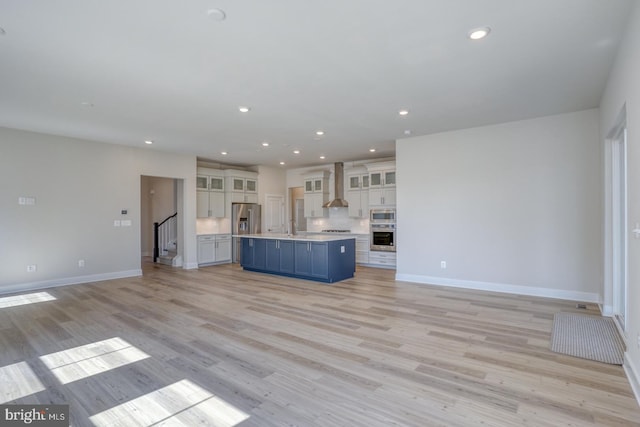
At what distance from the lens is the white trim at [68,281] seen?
19.0 feet

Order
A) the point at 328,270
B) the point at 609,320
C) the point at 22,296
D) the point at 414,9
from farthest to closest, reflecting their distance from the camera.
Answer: the point at 328,270
the point at 22,296
the point at 609,320
the point at 414,9

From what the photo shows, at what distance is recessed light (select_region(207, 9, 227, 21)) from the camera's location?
2.41 meters

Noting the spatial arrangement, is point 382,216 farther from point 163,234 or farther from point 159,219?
point 159,219

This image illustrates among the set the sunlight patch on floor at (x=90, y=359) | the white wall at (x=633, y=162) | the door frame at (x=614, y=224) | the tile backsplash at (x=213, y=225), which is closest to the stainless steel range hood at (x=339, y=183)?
the tile backsplash at (x=213, y=225)

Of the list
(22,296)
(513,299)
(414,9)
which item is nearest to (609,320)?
(513,299)

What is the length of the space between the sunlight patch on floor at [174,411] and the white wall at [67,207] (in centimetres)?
537

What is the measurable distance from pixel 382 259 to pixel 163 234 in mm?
6749

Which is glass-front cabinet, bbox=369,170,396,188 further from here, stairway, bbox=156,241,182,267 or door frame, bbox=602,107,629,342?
stairway, bbox=156,241,182,267

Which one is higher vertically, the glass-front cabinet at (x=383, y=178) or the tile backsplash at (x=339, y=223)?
the glass-front cabinet at (x=383, y=178)

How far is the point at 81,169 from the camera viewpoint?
6.60 metres

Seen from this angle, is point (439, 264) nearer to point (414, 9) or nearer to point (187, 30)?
point (414, 9)

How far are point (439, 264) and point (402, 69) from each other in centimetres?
399

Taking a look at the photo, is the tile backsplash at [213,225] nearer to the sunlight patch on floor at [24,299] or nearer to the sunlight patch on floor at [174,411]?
the sunlight patch on floor at [24,299]

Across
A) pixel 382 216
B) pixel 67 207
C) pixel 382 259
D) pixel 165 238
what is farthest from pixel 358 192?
pixel 67 207
